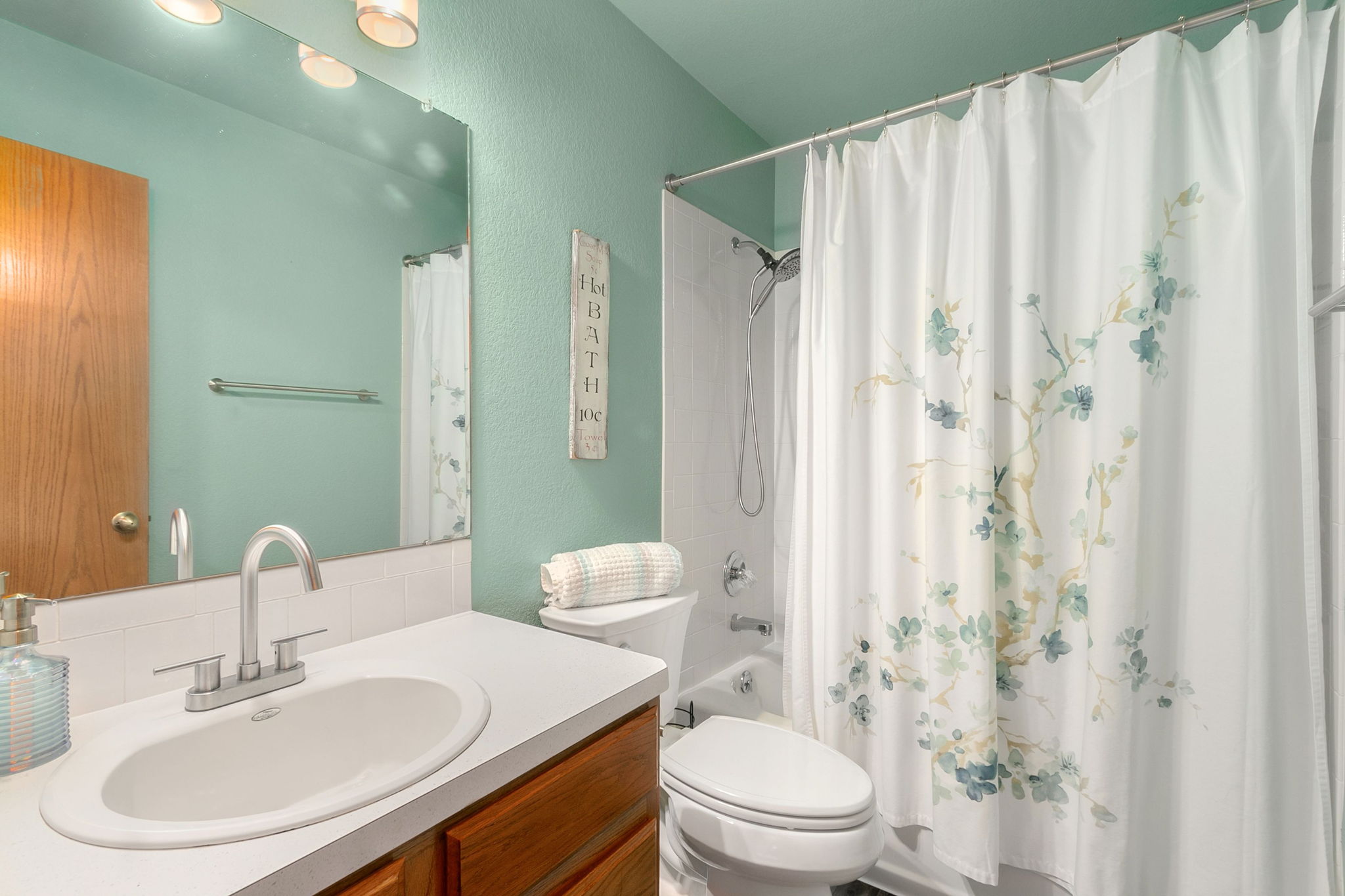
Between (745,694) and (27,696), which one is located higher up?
(27,696)

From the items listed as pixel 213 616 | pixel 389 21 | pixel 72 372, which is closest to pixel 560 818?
pixel 213 616

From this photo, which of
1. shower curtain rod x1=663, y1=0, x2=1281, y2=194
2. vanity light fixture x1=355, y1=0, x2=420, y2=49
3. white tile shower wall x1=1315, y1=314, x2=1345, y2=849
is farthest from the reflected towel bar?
white tile shower wall x1=1315, y1=314, x2=1345, y2=849

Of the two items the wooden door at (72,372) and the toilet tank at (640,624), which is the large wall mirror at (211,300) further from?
the toilet tank at (640,624)

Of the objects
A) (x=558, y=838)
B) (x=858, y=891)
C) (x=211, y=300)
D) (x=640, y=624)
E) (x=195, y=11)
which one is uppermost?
(x=195, y=11)

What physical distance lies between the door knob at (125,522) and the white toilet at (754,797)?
791mm

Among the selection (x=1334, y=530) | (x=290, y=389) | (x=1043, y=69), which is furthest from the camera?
(x=1043, y=69)

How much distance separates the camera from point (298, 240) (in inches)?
42.1

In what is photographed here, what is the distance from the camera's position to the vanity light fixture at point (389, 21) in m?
1.13

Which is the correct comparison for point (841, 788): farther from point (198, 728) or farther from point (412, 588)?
point (198, 728)

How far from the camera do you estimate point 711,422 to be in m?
2.21

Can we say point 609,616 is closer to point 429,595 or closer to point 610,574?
point 610,574

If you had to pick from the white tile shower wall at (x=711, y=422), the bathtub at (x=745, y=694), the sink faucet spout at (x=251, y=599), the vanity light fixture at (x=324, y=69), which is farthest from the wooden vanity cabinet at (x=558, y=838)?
the vanity light fixture at (x=324, y=69)

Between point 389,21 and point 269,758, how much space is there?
1.27 metres

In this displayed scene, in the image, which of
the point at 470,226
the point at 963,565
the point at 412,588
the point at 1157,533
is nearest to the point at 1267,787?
the point at 1157,533
